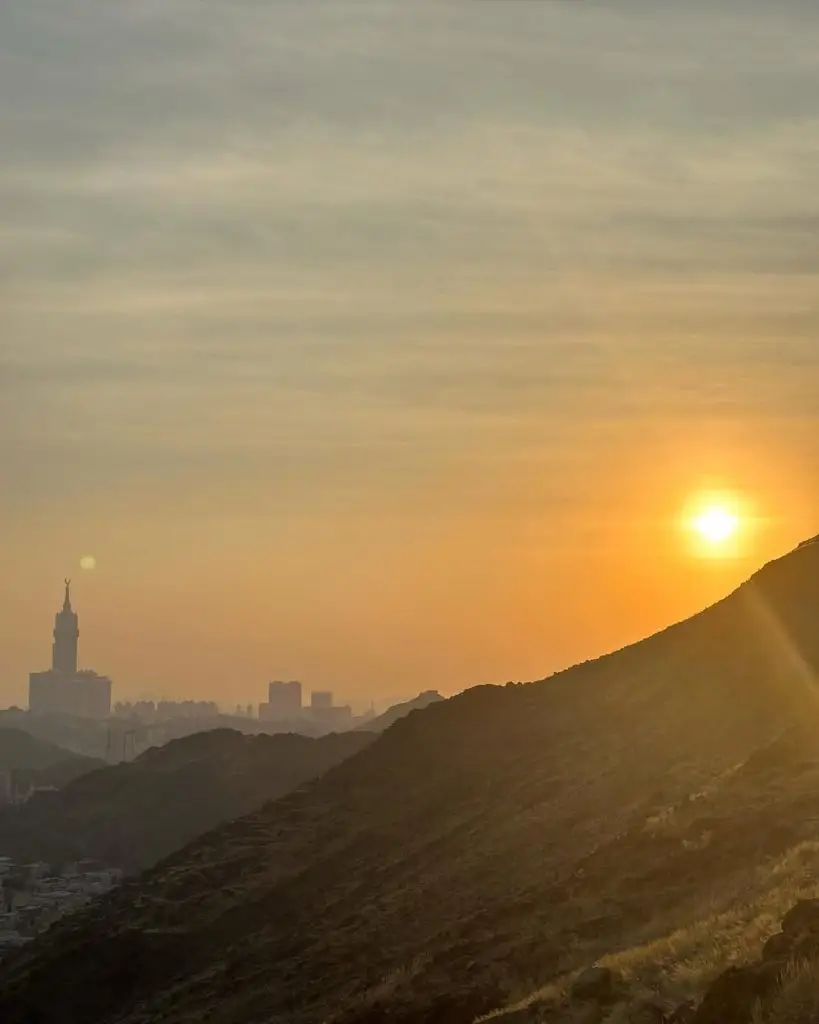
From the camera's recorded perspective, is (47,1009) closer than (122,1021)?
No

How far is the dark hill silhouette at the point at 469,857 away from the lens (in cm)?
2941

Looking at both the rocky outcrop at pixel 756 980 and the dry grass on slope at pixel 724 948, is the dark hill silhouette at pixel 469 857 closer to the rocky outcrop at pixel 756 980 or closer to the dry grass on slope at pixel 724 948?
the dry grass on slope at pixel 724 948

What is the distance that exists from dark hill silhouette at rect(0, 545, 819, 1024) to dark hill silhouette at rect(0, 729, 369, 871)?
43.8 m

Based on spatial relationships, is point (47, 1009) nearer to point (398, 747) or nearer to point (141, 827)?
point (398, 747)

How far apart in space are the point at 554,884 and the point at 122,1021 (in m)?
13.9

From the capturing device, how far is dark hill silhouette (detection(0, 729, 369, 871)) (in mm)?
111250

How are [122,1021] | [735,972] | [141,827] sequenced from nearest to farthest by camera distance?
[735,972]
[122,1021]
[141,827]

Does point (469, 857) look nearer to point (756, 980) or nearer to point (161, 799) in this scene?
point (756, 980)

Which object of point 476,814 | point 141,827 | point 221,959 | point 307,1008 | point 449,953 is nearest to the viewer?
point 449,953

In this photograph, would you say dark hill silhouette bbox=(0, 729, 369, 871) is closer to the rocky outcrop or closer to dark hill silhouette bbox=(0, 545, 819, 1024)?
dark hill silhouette bbox=(0, 545, 819, 1024)

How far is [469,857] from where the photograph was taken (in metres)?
42.5

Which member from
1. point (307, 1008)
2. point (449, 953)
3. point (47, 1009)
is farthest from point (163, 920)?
point (449, 953)

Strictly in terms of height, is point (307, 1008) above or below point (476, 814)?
below

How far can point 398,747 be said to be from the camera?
207ft
